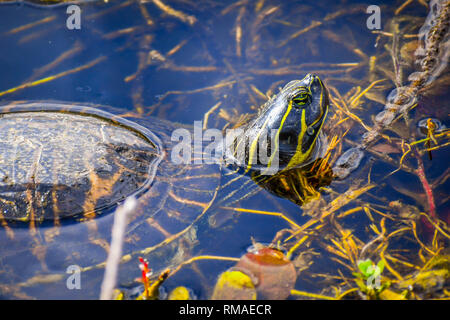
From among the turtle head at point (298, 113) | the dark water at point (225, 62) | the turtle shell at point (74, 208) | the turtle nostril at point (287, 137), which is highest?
the dark water at point (225, 62)

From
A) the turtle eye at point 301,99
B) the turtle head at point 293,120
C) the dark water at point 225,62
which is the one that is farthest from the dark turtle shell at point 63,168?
the turtle eye at point 301,99

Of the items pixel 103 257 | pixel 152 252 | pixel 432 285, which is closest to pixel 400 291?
pixel 432 285

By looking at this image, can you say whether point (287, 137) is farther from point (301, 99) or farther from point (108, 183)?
point (108, 183)

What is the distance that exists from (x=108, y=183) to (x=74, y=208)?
0.98ft

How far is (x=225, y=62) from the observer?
13.5ft

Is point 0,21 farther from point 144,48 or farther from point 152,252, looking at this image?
point 152,252

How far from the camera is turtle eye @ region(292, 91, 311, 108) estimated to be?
2.71 meters

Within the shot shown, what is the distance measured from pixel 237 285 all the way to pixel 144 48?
3.19 metres

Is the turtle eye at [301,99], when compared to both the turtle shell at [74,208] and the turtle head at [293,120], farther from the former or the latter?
the turtle shell at [74,208]

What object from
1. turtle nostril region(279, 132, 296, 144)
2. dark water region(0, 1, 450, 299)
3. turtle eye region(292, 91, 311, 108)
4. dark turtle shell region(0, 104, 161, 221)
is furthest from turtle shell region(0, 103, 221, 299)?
turtle eye region(292, 91, 311, 108)

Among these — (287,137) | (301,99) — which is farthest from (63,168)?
(301,99)

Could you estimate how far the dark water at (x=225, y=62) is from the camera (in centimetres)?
311

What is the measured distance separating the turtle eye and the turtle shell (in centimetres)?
102

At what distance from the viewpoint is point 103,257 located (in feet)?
7.84
